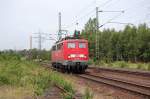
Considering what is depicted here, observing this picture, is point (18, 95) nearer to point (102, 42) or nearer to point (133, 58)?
point (133, 58)

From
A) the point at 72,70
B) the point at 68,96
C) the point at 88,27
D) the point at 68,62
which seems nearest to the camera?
the point at 68,96

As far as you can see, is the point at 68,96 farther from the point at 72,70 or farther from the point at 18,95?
the point at 72,70

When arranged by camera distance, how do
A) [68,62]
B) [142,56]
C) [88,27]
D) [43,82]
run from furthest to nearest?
[88,27], [142,56], [68,62], [43,82]

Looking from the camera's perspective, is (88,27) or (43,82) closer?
(43,82)

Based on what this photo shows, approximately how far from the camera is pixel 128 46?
66.1 meters

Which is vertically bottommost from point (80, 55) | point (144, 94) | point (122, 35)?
point (144, 94)

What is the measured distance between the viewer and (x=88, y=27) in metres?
97.2

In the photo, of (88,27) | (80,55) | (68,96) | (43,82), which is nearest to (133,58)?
(88,27)

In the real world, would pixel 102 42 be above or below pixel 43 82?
above

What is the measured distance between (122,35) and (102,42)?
604 centimetres

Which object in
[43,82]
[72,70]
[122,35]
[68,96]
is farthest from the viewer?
[122,35]

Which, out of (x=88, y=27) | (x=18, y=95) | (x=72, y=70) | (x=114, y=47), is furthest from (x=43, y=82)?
(x=88, y=27)

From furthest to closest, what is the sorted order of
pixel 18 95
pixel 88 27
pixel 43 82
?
pixel 88 27 < pixel 43 82 < pixel 18 95

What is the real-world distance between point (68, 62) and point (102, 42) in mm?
48674
